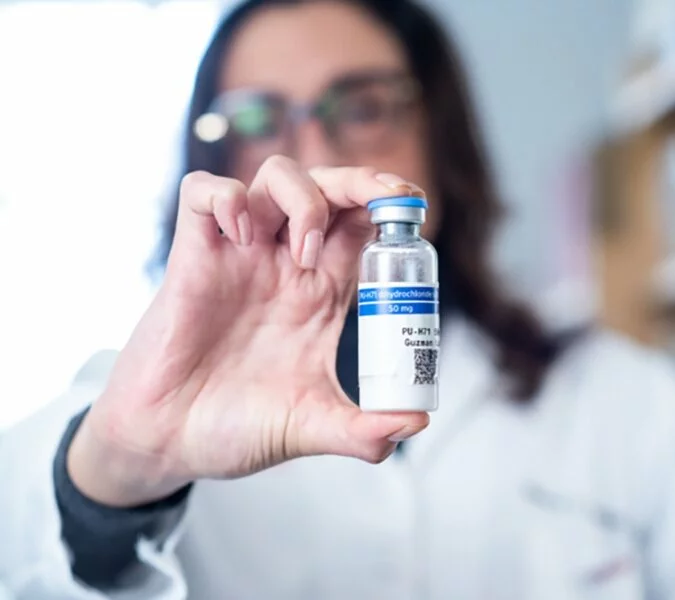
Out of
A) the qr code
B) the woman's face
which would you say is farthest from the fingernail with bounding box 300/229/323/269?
the woman's face

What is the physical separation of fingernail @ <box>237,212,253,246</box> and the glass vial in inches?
4.1

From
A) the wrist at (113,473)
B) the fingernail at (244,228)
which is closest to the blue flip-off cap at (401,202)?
the fingernail at (244,228)

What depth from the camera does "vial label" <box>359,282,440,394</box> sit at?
650mm

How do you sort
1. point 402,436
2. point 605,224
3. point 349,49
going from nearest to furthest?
1. point 402,436
2. point 349,49
3. point 605,224

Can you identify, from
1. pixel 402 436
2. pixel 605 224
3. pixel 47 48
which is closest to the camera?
pixel 402 436

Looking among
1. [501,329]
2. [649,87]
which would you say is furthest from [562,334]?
[649,87]

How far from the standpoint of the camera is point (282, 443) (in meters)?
0.74

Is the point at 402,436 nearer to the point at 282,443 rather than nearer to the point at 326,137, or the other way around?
the point at 282,443

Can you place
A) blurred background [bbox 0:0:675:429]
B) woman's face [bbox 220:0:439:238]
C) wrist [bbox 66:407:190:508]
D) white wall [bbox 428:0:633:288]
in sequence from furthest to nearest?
white wall [bbox 428:0:633:288] < woman's face [bbox 220:0:439:238] < blurred background [bbox 0:0:675:429] < wrist [bbox 66:407:190:508]

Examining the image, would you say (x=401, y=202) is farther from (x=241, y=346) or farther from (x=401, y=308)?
(x=241, y=346)

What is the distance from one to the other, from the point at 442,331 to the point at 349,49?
41 cm

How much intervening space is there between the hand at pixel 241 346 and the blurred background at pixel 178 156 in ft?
0.44

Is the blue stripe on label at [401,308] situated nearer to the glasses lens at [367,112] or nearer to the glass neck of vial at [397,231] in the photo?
the glass neck of vial at [397,231]

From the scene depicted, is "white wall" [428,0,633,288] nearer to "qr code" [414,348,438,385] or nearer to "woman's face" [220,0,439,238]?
"woman's face" [220,0,439,238]
